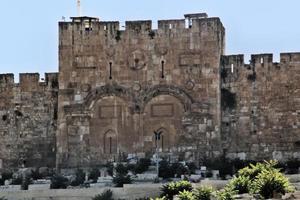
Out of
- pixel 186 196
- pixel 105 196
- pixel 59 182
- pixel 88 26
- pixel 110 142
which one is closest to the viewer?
pixel 186 196

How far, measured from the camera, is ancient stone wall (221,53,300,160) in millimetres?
49875

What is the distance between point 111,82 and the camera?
50.9 metres

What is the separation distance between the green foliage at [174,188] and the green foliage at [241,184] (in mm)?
2118

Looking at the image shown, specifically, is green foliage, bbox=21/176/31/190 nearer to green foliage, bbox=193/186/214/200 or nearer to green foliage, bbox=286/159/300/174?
green foliage, bbox=193/186/214/200

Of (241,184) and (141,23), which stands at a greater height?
(141,23)

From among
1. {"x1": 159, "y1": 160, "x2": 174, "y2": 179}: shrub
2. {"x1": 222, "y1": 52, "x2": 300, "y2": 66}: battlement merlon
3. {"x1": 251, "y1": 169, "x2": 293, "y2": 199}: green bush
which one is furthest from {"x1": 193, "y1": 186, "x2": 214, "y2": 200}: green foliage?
{"x1": 222, "y1": 52, "x2": 300, "y2": 66}: battlement merlon

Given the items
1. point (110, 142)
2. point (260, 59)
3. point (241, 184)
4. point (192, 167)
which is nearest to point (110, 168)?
point (110, 142)

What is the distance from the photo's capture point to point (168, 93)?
1984 inches

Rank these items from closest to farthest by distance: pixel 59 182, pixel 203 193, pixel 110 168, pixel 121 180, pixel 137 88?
pixel 203 193 < pixel 121 180 < pixel 59 182 < pixel 110 168 < pixel 137 88

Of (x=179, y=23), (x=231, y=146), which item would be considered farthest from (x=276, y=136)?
(x=179, y=23)

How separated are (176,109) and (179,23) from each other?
146 inches

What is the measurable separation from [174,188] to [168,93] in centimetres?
868

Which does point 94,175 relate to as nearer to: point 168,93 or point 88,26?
point 168,93

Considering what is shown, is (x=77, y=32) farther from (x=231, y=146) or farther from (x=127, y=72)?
(x=231, y=146)
